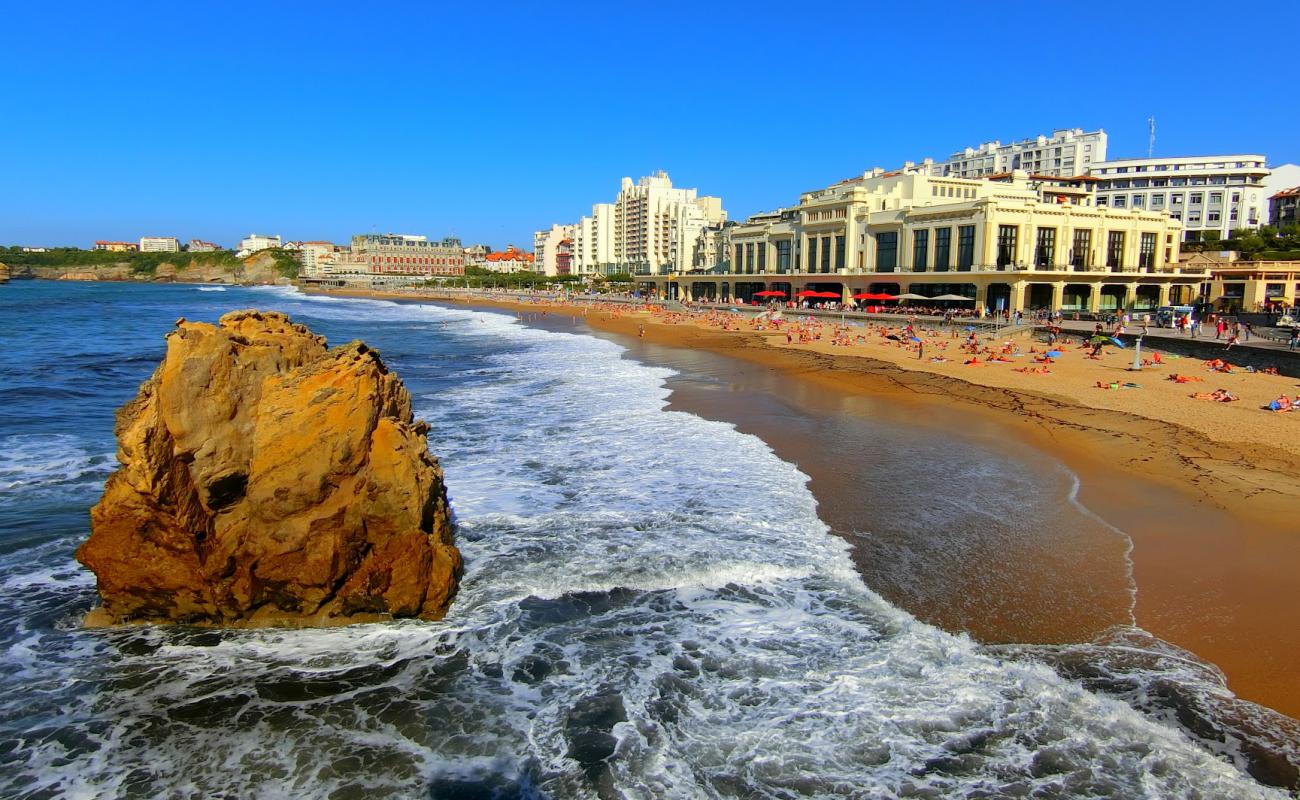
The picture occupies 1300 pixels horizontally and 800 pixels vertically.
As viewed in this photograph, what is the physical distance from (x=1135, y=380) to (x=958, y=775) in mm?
22567

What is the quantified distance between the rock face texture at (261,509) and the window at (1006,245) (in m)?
48.6

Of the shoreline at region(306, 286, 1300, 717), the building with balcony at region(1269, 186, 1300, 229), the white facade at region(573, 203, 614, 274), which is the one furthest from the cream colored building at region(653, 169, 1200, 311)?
the white facade at region(573, 203, 614, 274)

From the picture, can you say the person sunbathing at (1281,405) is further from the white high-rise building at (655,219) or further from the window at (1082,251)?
the white high-rise building at (655,219)

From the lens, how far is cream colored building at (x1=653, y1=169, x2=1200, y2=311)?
48375 mm

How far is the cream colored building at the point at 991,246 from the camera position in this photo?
159 ft

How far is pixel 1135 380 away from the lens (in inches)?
932

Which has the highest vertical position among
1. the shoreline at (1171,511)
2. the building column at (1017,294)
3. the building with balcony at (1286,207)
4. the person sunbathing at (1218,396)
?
the building with balcony at (1286,207)

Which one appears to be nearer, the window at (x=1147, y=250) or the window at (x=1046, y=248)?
the window at (x=1046, y=248)

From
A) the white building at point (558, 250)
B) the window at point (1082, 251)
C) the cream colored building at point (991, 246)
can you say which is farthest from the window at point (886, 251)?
the white building at point (558, 250)

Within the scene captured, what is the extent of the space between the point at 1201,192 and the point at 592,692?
317 ft

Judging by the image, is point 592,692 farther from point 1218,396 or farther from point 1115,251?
point 1115,251

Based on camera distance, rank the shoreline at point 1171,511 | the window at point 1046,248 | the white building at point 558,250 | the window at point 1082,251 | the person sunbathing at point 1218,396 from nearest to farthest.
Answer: the shoreline at point 1171,511
the person sunbathing at point 1218,396
the window at point 1046,248
the window at point 1082,251
the white building at point 558,250

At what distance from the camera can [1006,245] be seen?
48750 millimetres

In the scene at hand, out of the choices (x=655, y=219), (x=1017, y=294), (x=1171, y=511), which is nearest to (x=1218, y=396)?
(x=1171, y=511)
